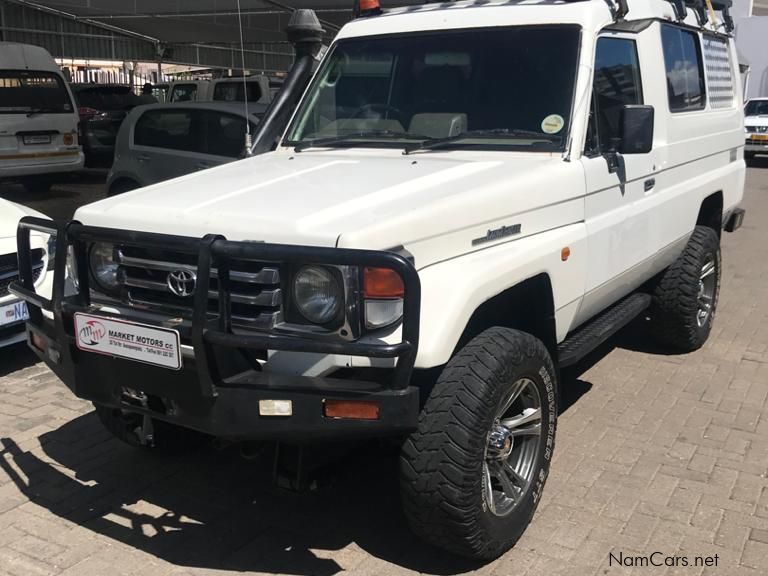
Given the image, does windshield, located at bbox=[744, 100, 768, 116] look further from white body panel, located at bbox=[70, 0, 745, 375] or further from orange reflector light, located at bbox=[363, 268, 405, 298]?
orange reflector light, located at bbox=[363, 268, 405, 298]

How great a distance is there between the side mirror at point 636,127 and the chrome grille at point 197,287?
1.94 meters

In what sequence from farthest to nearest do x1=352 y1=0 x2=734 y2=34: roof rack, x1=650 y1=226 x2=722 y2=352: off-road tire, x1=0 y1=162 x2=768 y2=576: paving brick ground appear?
x1=650 y1=226 x2=722 y2=352: off-road tire → x1=352 y1=0 x2=734 y2=34: roof rack → x1=0 y1=162 x2=768 y2=576: paving brick ground

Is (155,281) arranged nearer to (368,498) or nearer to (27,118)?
(368,498)

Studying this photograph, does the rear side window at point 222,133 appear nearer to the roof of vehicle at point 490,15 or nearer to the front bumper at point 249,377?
the roof of vehicle at point 490,15

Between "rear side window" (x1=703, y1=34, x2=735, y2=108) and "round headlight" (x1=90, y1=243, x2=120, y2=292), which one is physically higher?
"rear side window" (x1=703, y1=34, x2=735, y2=108)

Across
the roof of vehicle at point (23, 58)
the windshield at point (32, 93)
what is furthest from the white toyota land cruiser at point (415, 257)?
the roof of vehicle at point (23, 58)

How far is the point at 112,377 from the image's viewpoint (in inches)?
115

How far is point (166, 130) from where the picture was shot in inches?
354

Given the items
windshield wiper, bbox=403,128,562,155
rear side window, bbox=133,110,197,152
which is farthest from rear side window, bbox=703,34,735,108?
rear side window, bbox=133,110,197,152

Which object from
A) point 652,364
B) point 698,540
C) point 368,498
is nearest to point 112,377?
point 368,498

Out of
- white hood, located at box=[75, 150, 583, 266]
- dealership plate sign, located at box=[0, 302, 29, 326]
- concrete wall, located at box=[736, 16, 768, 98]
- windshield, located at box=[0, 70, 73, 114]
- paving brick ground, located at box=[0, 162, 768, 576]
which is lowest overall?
paving brick ground, located at box=[0, 162, 768, 576]

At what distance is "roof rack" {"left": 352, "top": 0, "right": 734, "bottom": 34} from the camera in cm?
406

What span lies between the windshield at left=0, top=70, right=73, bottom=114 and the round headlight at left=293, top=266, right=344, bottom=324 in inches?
433

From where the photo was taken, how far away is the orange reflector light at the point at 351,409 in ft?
8.60
